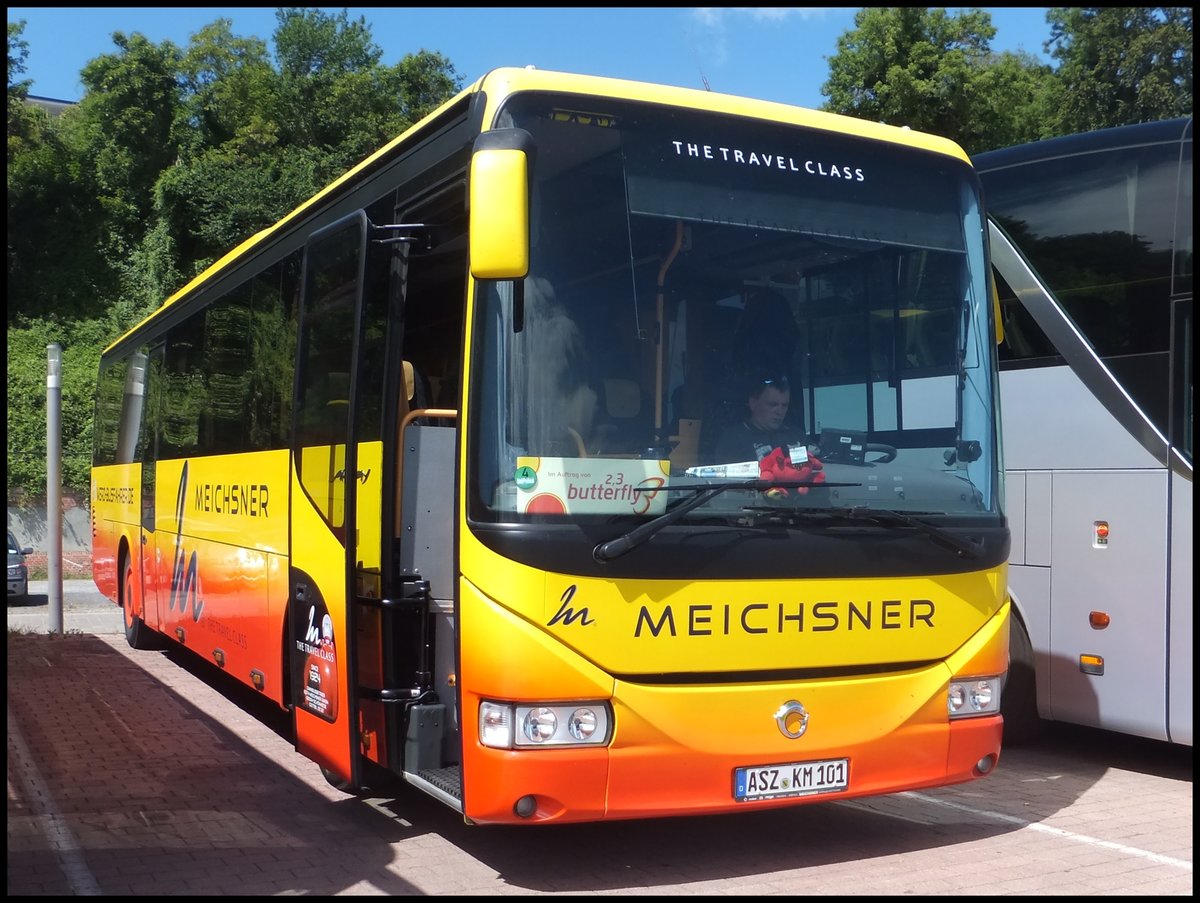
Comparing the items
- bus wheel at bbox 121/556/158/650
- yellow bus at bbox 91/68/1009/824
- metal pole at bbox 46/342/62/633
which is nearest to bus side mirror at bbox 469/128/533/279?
yellow bus at bbox 91/68/1009/824

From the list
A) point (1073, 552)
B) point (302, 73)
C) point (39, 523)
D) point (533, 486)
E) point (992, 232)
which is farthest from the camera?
point (302, 73)

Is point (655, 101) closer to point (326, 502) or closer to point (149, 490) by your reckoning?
point (326, 502)

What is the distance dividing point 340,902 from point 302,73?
60.2m

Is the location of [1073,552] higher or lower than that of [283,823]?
higher

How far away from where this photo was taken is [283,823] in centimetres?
679

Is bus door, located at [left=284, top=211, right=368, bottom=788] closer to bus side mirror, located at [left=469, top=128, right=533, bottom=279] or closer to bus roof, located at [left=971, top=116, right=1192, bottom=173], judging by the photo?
bus side mirror, located at [left=469, top=128, right=533, bottom=279]

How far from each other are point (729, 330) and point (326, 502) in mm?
2398

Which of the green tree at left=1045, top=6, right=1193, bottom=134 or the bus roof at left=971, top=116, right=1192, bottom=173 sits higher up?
the green tree at left=1045, top=6, right=1193, bottom=134

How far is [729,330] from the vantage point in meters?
5.71

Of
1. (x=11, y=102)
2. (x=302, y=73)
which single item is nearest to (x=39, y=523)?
(x=11, y=102)

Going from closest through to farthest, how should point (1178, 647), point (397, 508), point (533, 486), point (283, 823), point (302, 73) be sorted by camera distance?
point (533, 486) < point (397, 508) < point (283, 823) < point (1178, 647) < point (302, 73)

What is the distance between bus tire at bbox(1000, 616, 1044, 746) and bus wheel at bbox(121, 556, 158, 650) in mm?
8509

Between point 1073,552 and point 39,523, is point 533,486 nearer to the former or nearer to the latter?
point 1073,552

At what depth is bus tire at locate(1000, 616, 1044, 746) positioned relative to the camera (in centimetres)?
864
